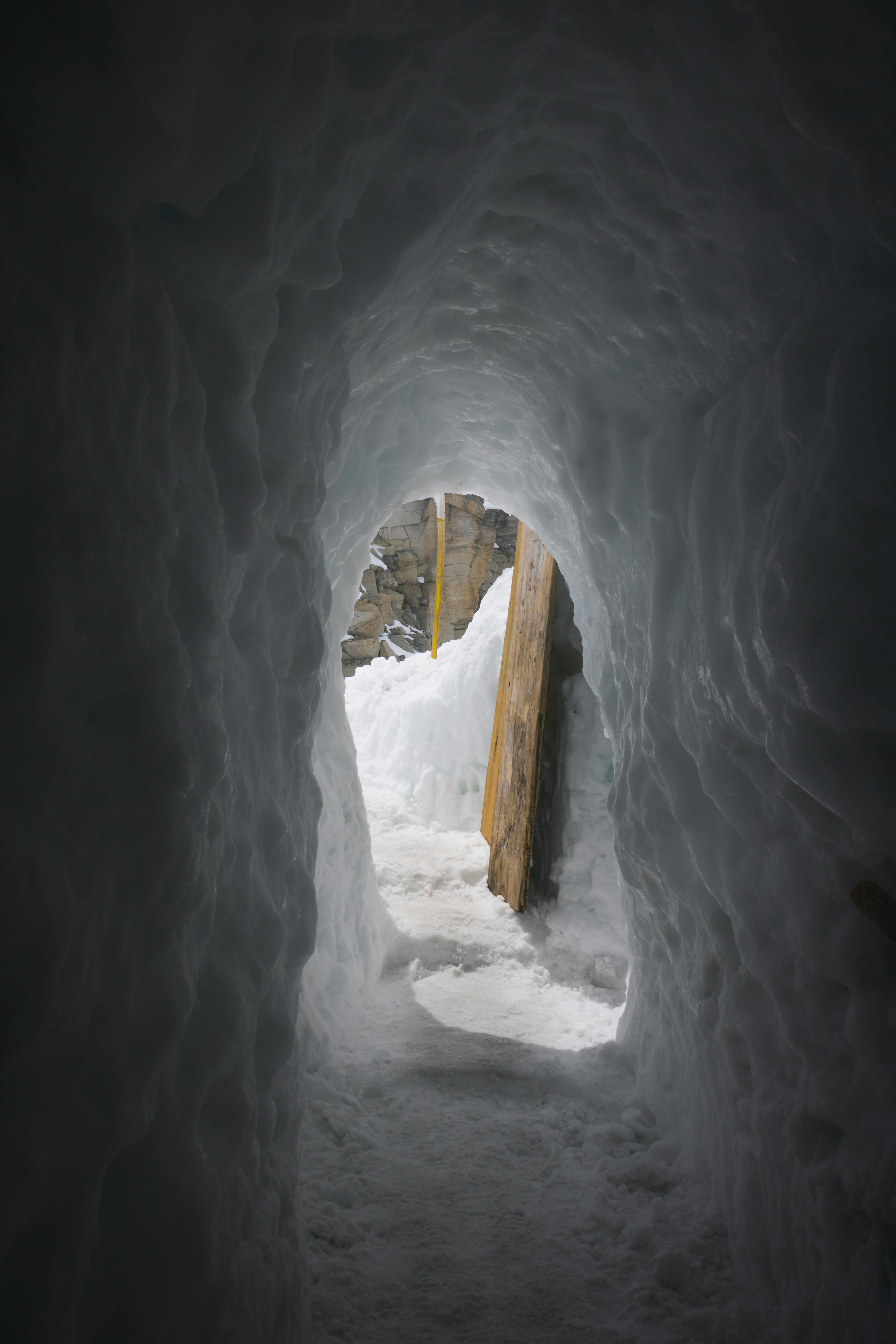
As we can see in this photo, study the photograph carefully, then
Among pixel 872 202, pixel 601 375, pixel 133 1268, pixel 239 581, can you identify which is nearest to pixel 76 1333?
pixel 133 1268

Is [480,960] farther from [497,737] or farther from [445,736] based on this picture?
[445,736]

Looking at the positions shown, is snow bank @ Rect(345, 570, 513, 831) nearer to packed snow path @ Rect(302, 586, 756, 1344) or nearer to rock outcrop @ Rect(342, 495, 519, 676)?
packed snow path @ Rect(302, 586, 756, 1344)

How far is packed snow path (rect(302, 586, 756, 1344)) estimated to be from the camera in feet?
6.86

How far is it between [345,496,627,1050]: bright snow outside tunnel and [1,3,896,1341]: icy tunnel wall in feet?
4.70

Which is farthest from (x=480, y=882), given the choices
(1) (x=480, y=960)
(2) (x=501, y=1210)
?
(2) (x=501, y=1210)

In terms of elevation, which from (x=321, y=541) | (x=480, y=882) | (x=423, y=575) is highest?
(x=423, y=575)

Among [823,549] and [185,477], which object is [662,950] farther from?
[185,477]

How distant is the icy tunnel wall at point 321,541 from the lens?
101 centimetres

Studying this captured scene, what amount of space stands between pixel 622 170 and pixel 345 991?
400 cm

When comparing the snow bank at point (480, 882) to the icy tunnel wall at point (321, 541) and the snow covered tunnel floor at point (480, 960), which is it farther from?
the icy tunnel wall at point (321, 541)

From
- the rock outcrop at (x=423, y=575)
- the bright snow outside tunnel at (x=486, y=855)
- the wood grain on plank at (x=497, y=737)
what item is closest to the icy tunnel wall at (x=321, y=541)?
the bright snow outside tunnel at (x=486, y=855)

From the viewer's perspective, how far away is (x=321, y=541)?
2752 mm

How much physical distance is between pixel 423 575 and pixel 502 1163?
73.3ft

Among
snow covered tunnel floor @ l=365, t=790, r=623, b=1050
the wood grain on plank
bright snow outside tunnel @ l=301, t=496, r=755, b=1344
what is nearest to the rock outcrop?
the wood grain on plank
